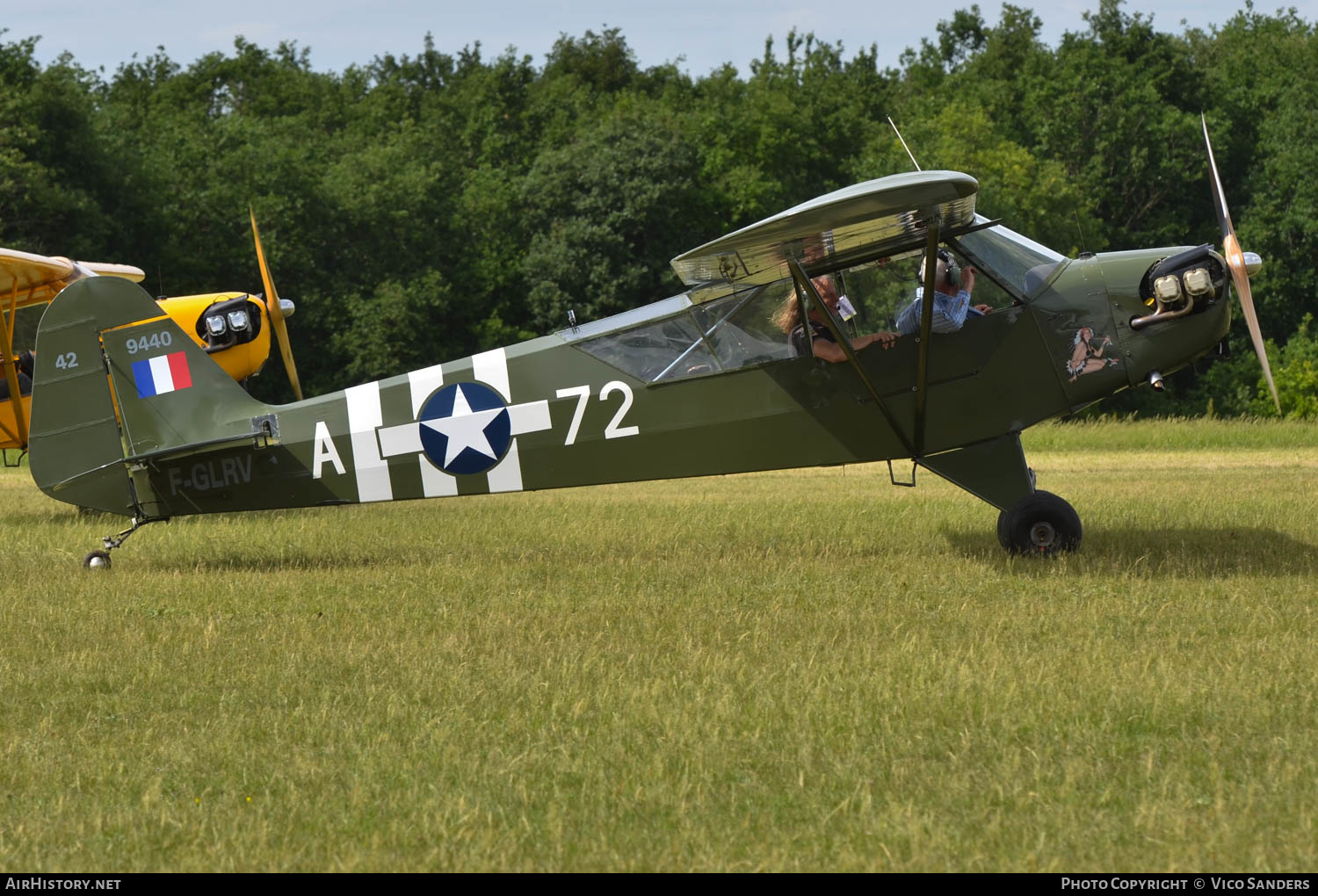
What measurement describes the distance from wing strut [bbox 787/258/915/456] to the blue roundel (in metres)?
2.37

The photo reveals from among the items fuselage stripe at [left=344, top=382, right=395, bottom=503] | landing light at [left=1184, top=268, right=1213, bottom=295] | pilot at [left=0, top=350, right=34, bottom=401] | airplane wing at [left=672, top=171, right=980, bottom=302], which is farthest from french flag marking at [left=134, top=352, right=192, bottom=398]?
landing light at [left=1184, top=268, right=1213, bottom=295]

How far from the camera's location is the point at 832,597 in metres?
8.25

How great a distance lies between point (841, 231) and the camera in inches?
340

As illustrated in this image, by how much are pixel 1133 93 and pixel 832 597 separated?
40.1 m

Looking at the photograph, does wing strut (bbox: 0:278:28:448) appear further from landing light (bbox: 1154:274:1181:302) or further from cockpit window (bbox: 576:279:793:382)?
landing light (bbox: 1154:274:1181:302)

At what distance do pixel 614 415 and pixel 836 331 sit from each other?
5.80 feet

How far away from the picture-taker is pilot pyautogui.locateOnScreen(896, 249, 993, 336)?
9.18 meters

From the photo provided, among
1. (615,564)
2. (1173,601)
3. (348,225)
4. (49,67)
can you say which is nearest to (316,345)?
(348,225)

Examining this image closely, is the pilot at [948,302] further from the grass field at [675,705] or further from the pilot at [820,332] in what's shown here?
the grass field at [675,705]

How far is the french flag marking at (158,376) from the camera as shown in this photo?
9.77 metres

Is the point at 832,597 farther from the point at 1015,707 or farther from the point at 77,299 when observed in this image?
the point at 77,299

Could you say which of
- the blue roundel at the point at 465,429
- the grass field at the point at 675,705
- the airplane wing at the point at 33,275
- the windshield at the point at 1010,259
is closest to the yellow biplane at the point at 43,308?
the airplane wing at the point at 33,275

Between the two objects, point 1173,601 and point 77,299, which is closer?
point 1173,601

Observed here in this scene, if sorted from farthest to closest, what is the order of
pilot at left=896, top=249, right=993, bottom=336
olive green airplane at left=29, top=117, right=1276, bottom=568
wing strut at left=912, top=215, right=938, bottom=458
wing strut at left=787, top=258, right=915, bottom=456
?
pilot at left=896, top=249, right=993, bottom=336 < olive green airplane at left=29, top=117, right=1276, bottom=568 < wing strut at left=787, top=258, right=915, bottom=456 < wing strut at left=912, top=215, right=938, bottom=458
